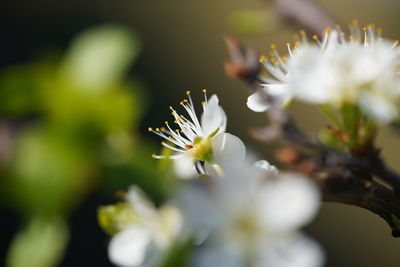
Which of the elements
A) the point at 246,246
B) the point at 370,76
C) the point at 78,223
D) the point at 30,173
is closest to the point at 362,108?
the point at 370,76

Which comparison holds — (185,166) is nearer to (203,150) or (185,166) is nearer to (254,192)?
(203,150)

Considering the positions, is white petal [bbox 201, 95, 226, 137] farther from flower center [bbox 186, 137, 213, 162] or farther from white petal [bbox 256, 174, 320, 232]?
white petal [bbox 256, 174, 320, 232]

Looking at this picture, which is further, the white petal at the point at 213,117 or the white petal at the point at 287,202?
the white petal at the point at 213,117

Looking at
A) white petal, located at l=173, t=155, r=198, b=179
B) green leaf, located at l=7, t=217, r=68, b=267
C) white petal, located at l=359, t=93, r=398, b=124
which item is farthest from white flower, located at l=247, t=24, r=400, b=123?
green leaf, located at l=7, t=217, r=68, b=267

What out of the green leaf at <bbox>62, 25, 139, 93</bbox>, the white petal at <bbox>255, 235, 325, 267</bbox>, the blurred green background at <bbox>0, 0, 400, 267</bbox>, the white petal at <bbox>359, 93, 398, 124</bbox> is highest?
the white petal at <bbox>359, 93, 398, 124</bbox>

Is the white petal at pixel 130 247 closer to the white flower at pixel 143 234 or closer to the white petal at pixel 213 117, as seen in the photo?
the white flower at pixel 143 234

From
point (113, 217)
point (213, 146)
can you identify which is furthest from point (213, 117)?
point (113, 217)

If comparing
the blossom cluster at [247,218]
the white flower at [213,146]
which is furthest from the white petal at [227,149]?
the blossom cluster at [247,218]
